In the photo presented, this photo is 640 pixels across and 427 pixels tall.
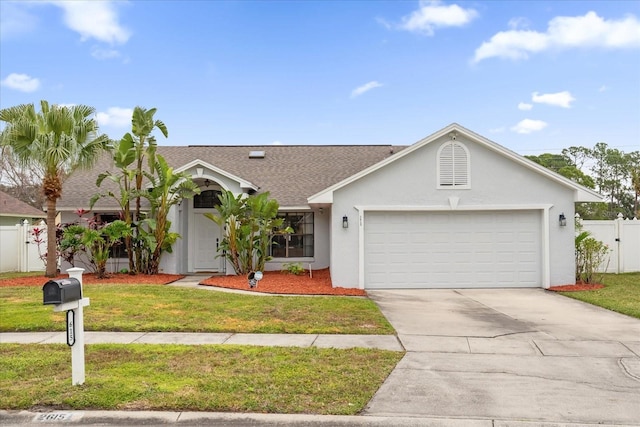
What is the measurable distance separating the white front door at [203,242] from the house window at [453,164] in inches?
333

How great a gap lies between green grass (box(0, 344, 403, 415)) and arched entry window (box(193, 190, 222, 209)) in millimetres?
10442

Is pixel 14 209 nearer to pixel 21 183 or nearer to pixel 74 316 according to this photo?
pixel 21 183

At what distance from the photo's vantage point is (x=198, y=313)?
9062 mm

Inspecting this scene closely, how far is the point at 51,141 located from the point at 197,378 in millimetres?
11282

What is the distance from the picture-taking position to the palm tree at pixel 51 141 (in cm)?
1339

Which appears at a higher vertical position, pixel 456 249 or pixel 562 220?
pixel 562 220

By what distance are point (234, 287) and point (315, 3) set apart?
11.2 metres

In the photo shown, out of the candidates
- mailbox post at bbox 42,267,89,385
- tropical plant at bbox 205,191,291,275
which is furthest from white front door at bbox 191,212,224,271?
mailbox post at bbox 42,267,89,385

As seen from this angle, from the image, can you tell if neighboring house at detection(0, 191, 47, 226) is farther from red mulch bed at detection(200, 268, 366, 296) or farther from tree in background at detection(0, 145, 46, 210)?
red mulch bed at detection(200, 268, 366, 296)

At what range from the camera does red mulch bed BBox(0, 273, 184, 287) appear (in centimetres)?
1342

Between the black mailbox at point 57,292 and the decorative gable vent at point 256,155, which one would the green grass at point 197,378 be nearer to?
the black mailbox at point 57,292

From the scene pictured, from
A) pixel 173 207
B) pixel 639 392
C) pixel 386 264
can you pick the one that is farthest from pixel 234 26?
pixel 639 392

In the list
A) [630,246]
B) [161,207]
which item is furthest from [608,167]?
[161,207]

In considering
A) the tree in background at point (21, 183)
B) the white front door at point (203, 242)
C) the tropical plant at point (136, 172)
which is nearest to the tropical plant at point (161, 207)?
the tropical plant at point (136, 172)
